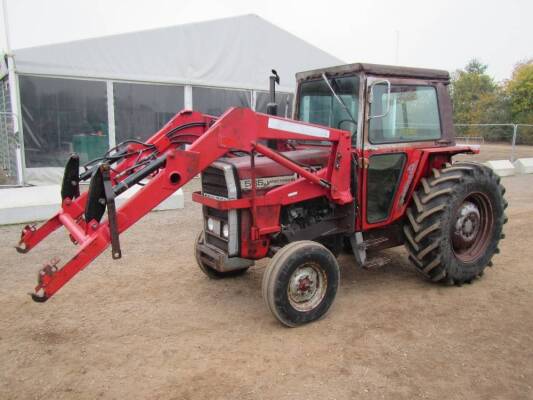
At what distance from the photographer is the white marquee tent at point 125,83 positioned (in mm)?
10289

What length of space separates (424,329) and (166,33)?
10003 mm

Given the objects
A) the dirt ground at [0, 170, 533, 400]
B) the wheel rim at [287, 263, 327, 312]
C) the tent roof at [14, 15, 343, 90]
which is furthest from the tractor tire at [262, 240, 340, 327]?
the tent roof at [14, 15, 343, 90]

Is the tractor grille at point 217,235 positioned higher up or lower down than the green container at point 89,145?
lower down

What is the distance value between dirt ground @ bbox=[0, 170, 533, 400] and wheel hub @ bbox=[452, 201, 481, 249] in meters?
0.47

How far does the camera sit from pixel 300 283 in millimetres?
3758

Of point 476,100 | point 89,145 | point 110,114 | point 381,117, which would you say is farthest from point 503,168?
point 476,100

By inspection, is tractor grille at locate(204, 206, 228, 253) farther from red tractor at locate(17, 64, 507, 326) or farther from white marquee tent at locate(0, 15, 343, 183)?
white marquee tent at locate(0, 15, 343, 183)

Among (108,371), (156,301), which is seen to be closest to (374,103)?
(156,301)

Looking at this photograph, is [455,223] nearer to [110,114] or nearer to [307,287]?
[307,287]

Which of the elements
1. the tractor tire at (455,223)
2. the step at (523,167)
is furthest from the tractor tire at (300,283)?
the step at (523,167)

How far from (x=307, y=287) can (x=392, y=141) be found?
166 centimetres

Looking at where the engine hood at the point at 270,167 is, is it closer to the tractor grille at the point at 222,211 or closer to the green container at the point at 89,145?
the tractor grille at the point at 222,211

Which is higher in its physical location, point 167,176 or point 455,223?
point 167,176

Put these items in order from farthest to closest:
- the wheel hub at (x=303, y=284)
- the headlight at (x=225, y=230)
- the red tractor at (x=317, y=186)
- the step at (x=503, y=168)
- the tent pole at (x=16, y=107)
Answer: the step at (x=503, y=168) < the tent pole at (x=16, y=107) < the headlight at (x=225, y=230) < the wheel hub at (x=303, y=284) < the red tractor at (x=317, y=186)
